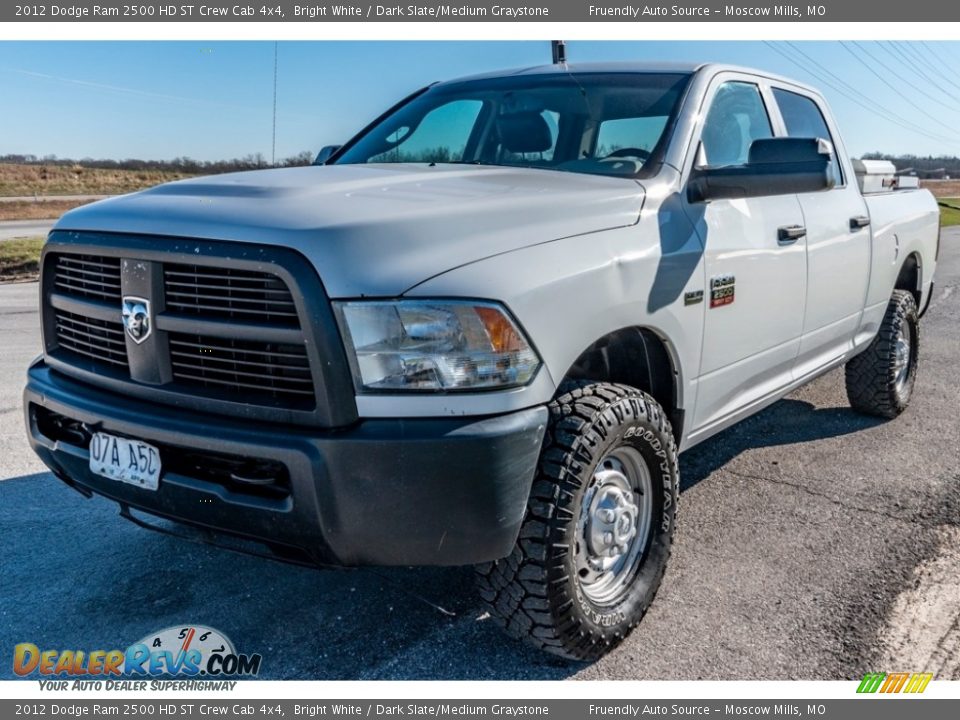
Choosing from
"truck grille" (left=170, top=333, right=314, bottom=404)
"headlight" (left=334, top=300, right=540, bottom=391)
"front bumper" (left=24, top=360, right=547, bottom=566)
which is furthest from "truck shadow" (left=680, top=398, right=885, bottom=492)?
"truck grille" (left=170, top=333, right=314, bottom=404)

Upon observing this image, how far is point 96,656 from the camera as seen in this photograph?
2688mm

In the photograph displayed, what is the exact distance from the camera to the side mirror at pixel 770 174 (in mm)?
3121

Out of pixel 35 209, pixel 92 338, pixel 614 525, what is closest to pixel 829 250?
pixel 614 525

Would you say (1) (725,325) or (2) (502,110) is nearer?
(1) (725,325)

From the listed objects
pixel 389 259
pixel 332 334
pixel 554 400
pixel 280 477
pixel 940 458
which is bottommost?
pixel 940 458

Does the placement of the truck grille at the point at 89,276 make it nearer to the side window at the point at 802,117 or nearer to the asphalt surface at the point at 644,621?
the asphalt surface at the point at 644,621

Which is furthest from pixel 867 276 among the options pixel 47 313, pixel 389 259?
pixel 47 313

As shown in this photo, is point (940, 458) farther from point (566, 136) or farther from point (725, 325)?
point (566, 136)

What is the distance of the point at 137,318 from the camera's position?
2.55 metres

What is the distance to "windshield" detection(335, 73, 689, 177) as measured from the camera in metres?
3.49

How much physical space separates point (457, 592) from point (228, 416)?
1207 mm

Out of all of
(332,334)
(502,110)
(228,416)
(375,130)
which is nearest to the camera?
(332,334)

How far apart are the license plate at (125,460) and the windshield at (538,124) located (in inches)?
75.1

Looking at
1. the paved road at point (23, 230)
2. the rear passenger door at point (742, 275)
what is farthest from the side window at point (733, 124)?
the paved road at point (23, 230)
